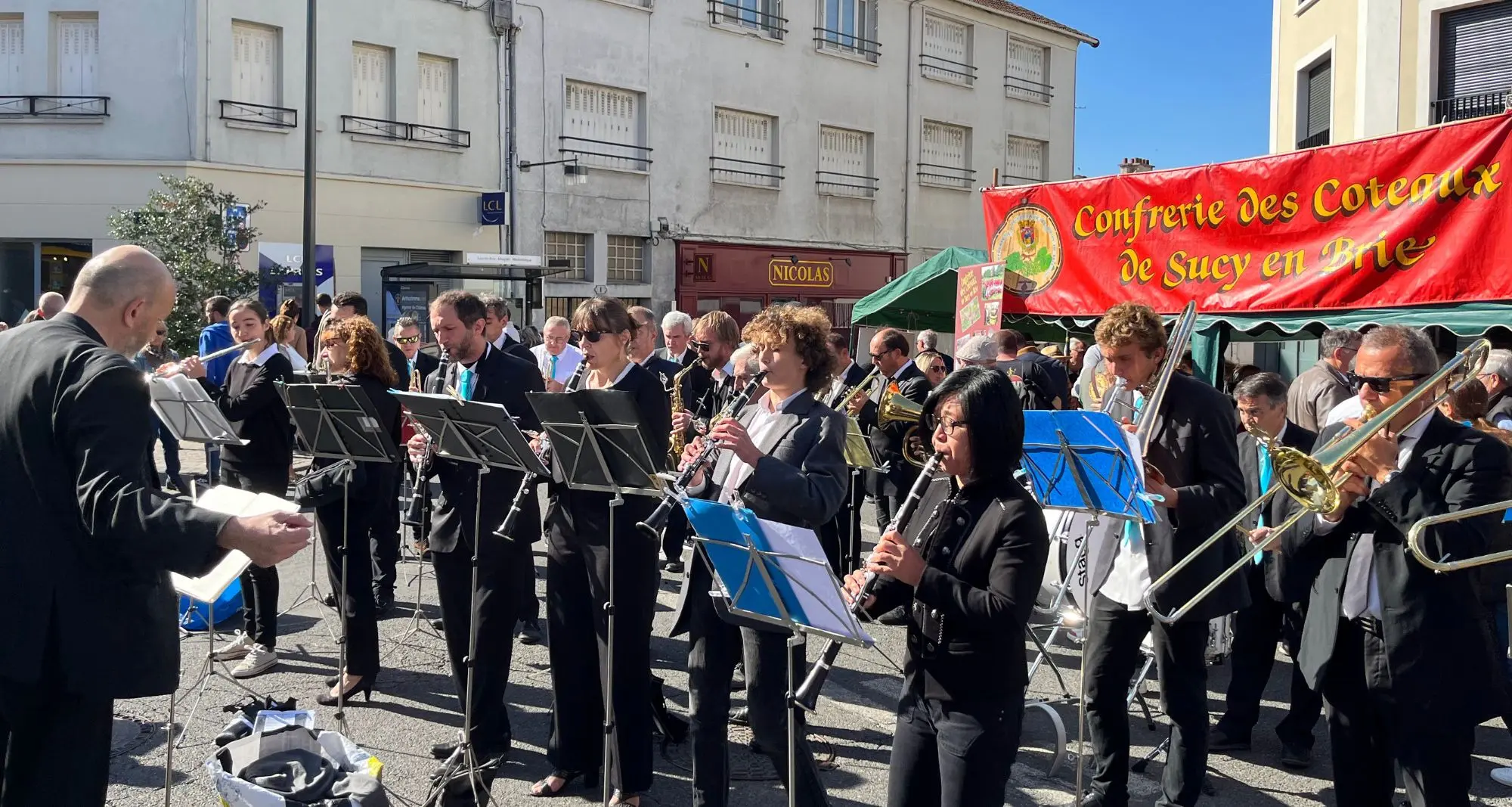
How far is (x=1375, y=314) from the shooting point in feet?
25.3

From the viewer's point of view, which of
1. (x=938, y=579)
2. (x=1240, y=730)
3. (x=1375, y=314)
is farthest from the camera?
(x=1375, y=314)

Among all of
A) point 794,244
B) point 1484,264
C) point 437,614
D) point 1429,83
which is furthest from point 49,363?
point 794,244

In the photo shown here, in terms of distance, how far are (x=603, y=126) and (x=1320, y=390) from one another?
18.6 m

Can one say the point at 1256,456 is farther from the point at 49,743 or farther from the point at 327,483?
the point at 49,743

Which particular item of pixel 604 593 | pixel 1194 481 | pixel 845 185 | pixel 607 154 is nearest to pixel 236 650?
pixel 604 593

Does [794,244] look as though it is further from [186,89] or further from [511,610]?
[511,610]

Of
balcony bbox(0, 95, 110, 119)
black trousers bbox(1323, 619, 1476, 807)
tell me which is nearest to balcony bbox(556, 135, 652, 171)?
balcony bbox(0, 95, 110, 119)

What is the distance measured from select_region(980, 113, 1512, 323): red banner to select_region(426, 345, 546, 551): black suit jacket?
17.0 feet

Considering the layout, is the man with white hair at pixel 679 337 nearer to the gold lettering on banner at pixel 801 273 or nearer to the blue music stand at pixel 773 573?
the blue music stand at pixel 773 573

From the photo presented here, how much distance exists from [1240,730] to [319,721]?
4.42 metres

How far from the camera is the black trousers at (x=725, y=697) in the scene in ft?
13.7

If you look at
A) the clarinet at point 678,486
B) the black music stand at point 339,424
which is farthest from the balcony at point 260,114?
the clarinet at point 678,486

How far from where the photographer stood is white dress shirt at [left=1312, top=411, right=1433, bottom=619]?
3564mm

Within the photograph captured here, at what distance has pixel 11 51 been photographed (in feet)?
61.2
